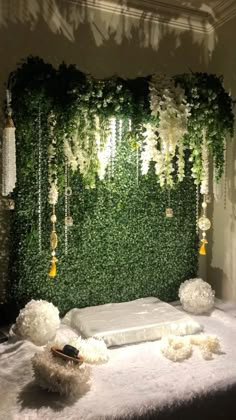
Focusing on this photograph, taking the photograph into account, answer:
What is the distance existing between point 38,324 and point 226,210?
1.82 m

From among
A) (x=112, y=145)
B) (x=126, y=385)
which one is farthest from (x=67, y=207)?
(x=126, y=385)

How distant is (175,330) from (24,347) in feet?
3.16

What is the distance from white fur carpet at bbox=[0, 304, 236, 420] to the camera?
180 cm

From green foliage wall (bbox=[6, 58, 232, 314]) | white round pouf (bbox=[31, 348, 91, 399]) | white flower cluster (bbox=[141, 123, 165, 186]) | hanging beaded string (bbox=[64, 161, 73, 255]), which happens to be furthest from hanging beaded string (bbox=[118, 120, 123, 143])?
white round pouf (bbox=[31, 348, 91, 399])

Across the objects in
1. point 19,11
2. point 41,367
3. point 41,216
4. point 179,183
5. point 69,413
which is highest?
point 19,11

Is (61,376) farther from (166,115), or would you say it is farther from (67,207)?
(166,115)

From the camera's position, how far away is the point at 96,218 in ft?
9.75

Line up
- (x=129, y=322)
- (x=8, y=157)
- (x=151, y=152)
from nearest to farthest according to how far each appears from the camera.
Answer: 1. (x=8, y=157)
2. (x=129, y=322)
3. (x=151, y=152)

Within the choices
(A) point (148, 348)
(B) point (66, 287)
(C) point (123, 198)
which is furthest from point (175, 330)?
(C) point (123, 198)

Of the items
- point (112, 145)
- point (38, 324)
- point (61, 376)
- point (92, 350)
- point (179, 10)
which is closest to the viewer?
point (61, 376)

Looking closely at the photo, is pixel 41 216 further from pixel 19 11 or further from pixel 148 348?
pixel 19 11

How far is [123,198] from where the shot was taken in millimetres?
3053

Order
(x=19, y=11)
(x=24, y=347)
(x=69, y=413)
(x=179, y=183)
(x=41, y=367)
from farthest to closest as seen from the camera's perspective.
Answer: (x=179, y=183), (x=19, y=11), (x=24, y=347), (x=41, y=367), (x=69, y=413)

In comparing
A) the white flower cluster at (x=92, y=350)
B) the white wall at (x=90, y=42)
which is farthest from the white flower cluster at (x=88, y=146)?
the white flower cluster at (x=92, y=350)
